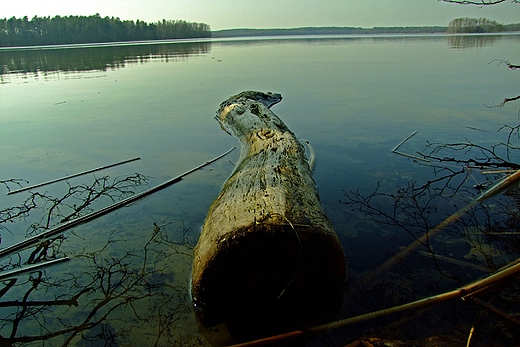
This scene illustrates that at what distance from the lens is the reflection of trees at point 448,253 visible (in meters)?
2.16

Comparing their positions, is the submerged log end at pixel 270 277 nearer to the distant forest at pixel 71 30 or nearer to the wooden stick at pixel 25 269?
the wooden stick at pixel 25 269

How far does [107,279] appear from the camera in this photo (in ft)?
9.31

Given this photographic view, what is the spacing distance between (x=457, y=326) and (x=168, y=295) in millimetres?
1981

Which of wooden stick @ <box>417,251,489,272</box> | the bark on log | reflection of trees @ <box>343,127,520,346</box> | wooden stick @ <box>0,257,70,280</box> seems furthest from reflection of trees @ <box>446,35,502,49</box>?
wooden stick @ <box>0,257,70,280</box>

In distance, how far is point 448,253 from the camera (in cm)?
297

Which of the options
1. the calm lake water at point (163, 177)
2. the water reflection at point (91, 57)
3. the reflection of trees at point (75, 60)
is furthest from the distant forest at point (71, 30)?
the calm lake water at point (163, 177)

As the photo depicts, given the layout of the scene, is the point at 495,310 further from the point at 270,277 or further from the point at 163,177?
the point at 163,177

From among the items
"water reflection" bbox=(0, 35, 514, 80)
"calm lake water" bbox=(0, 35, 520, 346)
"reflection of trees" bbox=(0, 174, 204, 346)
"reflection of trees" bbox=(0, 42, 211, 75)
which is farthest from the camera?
"water reflection" bbox=(0, 35, 514, 80)

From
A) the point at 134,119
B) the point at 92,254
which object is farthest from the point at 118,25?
the point at 92,254

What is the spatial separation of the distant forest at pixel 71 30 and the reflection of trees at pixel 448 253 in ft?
301

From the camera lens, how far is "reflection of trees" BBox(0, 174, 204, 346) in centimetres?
230

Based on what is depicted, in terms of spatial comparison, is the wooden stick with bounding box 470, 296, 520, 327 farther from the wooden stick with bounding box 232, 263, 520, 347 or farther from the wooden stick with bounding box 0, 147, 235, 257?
the wooden stick with bounding box 0, 147, 235, 257

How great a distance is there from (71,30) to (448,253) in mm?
100854

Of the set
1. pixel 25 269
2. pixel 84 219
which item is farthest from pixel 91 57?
pixel 25 269
